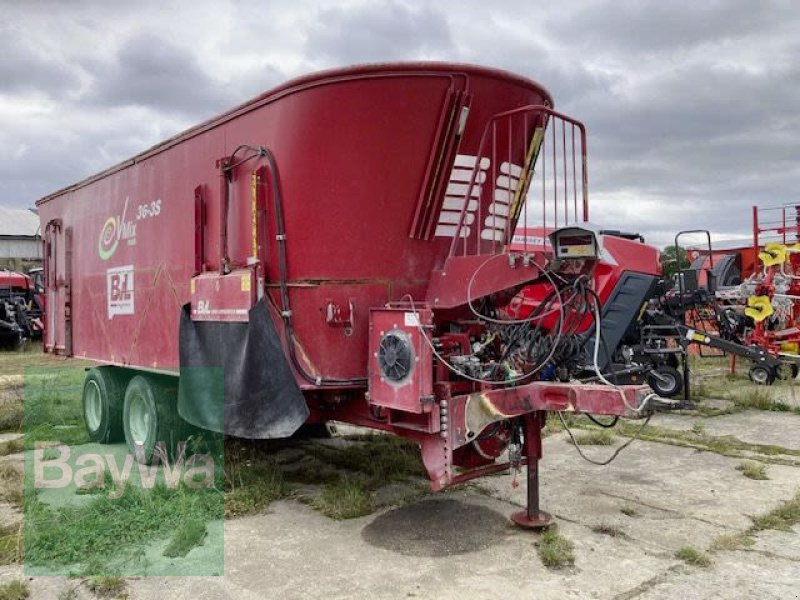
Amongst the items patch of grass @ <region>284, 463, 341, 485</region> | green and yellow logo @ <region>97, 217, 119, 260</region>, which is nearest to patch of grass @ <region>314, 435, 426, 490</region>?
patch of grass @ <region>284, 463, 341, 485</region>

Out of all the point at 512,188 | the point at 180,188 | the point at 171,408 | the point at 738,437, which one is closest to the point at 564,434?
the point at 738,437

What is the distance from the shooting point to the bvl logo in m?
7.01

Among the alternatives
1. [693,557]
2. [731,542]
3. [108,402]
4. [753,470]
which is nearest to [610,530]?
[693,557]

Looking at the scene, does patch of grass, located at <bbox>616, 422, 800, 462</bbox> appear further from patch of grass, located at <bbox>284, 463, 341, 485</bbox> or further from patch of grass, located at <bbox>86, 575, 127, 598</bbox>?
patch of grass, located at <bbox>86, 575, 127, 598</bbox>

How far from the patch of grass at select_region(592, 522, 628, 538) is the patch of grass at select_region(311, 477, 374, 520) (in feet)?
5.32

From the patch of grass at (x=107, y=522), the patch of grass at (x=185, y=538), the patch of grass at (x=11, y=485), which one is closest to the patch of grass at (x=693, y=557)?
the patch of grass at (x=185, y=538)

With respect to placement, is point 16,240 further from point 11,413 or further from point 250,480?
point 250,480

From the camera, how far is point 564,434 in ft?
26.3

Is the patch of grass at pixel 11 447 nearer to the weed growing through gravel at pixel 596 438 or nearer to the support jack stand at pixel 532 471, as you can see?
the support jack stand at pixel 532 471

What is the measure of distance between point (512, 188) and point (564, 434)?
12.1 ft

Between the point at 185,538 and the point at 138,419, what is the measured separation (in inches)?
116

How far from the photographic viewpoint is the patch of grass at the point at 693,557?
13.7 ft

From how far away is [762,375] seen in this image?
11.3 metres

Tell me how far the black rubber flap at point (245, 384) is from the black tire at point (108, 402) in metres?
2.40
